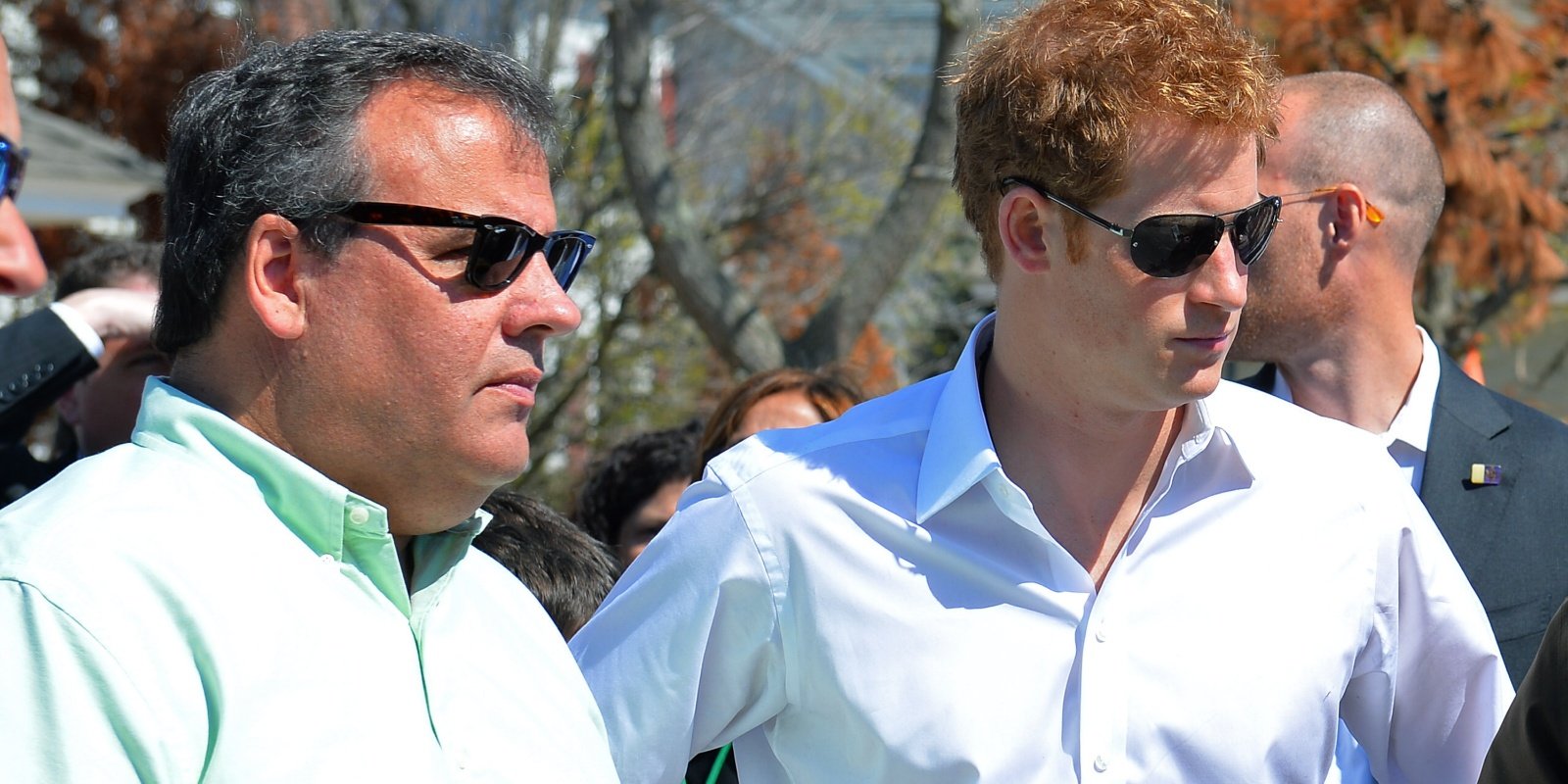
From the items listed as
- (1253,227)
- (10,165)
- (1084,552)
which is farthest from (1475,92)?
(10,165)

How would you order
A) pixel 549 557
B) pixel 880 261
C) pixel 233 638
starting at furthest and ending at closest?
pixel 880 261 < pixel 549 557 < pixel 233 638

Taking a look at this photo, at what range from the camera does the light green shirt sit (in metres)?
1.49

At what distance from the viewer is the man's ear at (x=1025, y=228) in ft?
8.15

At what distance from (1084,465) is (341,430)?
1232 mm

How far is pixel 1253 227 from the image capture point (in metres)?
2.44

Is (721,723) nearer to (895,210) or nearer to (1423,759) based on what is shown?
(1423,759)

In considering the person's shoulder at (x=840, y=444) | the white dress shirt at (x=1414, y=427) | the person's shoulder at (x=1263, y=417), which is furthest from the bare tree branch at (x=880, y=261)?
the person's shoulder at (x=840, y=444)

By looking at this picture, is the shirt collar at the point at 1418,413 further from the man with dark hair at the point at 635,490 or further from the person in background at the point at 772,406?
the man with dark hair at the point at 635,490

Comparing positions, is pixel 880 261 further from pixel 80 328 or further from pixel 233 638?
pixel 233 638

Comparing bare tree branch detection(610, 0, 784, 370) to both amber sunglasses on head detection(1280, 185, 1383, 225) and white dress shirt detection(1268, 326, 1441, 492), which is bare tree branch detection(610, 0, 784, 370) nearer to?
amber sunglasses on head detection(1280, 185, 1383, 225)

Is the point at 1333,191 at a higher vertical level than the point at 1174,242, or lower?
lower

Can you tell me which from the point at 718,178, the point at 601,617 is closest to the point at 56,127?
the point at 718,178

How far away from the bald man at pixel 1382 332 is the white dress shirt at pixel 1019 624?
2.21ft

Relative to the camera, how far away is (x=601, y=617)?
101 inches
